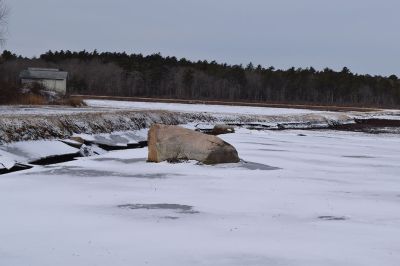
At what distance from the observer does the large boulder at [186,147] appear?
17.5 meters

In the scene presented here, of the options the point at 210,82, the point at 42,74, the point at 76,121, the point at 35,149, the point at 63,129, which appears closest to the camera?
the point at 35,149

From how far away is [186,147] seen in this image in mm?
17922

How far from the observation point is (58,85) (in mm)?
76625

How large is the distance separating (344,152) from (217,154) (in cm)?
862

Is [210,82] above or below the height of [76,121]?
above

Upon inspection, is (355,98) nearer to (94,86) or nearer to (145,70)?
(145,70)

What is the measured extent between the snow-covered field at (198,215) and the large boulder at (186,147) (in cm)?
59

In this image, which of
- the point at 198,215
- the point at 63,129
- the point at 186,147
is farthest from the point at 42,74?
the point at 198,215

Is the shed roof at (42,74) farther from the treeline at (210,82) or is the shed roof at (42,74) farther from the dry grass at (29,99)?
the treeline at (210,82)

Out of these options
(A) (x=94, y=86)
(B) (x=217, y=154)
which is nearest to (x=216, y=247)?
(B) (x=217, y=154)

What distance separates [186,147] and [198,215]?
→ 25.8 ft

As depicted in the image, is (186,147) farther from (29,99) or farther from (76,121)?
(29,99)

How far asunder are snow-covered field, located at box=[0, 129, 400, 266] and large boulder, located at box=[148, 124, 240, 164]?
0.59m

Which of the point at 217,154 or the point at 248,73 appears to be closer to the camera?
the point at 217,154
